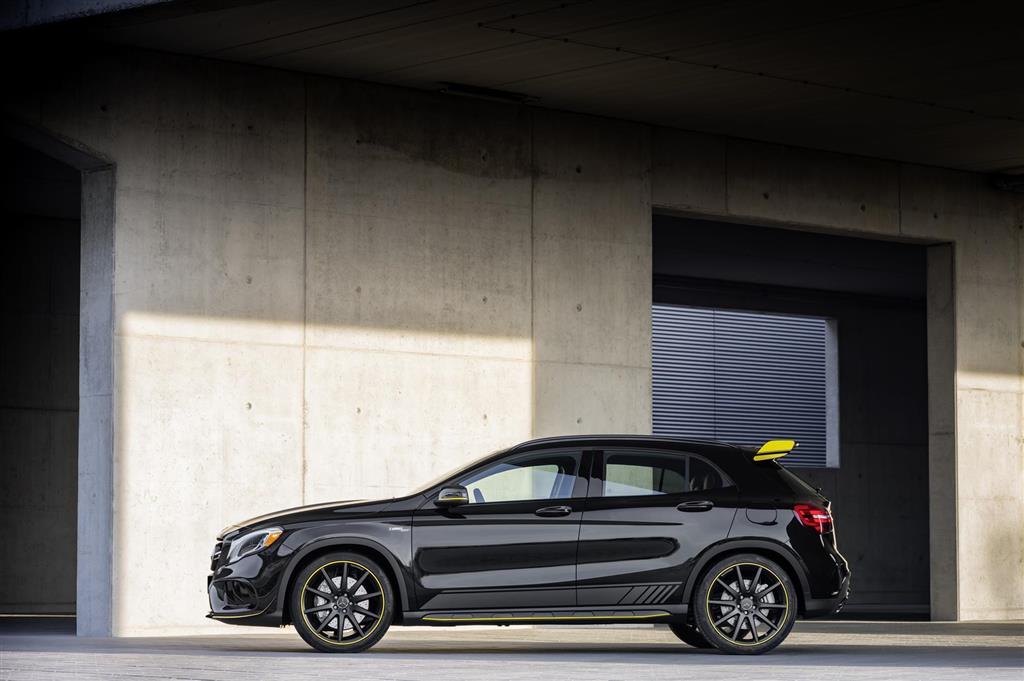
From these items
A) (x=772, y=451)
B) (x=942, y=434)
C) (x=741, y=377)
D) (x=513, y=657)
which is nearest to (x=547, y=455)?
(x=513, y=657)

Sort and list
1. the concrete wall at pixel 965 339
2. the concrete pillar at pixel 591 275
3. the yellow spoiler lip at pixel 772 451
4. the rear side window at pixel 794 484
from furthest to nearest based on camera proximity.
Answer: the concrete wall at pixel 965 339 → the concrete pillar at pixel 591 275 → the rear side window at pixel 794 484 → the yellow spoiler lip at pixel 772 451

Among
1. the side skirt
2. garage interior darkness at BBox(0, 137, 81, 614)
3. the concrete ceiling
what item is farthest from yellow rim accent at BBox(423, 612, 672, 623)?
garage interior darkness at BBox(0, 137, 81, 614)

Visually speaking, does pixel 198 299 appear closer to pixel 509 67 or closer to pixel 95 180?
pixel 95 180

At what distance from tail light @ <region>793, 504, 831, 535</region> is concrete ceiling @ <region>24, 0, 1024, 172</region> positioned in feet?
14.1

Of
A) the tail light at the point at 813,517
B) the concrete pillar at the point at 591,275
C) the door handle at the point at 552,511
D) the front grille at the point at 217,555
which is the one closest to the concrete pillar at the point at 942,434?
the concrete pillar at the point at 591,275

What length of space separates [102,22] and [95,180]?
78.0 inches

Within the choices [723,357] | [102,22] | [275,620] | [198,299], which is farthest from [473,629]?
[723,357]

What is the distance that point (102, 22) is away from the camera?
43.4 ft

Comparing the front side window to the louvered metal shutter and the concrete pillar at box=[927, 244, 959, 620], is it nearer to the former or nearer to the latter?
the concrete pillar at box=[927, 244, 959, 620]

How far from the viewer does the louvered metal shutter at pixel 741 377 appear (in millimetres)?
30109

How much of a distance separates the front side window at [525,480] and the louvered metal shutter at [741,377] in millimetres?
17829

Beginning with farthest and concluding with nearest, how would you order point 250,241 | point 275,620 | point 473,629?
1. point 473,629
2. point 250,241
3. point 275,620

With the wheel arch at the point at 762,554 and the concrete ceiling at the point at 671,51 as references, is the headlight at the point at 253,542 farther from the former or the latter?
the concrete ceiling at the point at 671,51

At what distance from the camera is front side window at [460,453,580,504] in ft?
38.0
